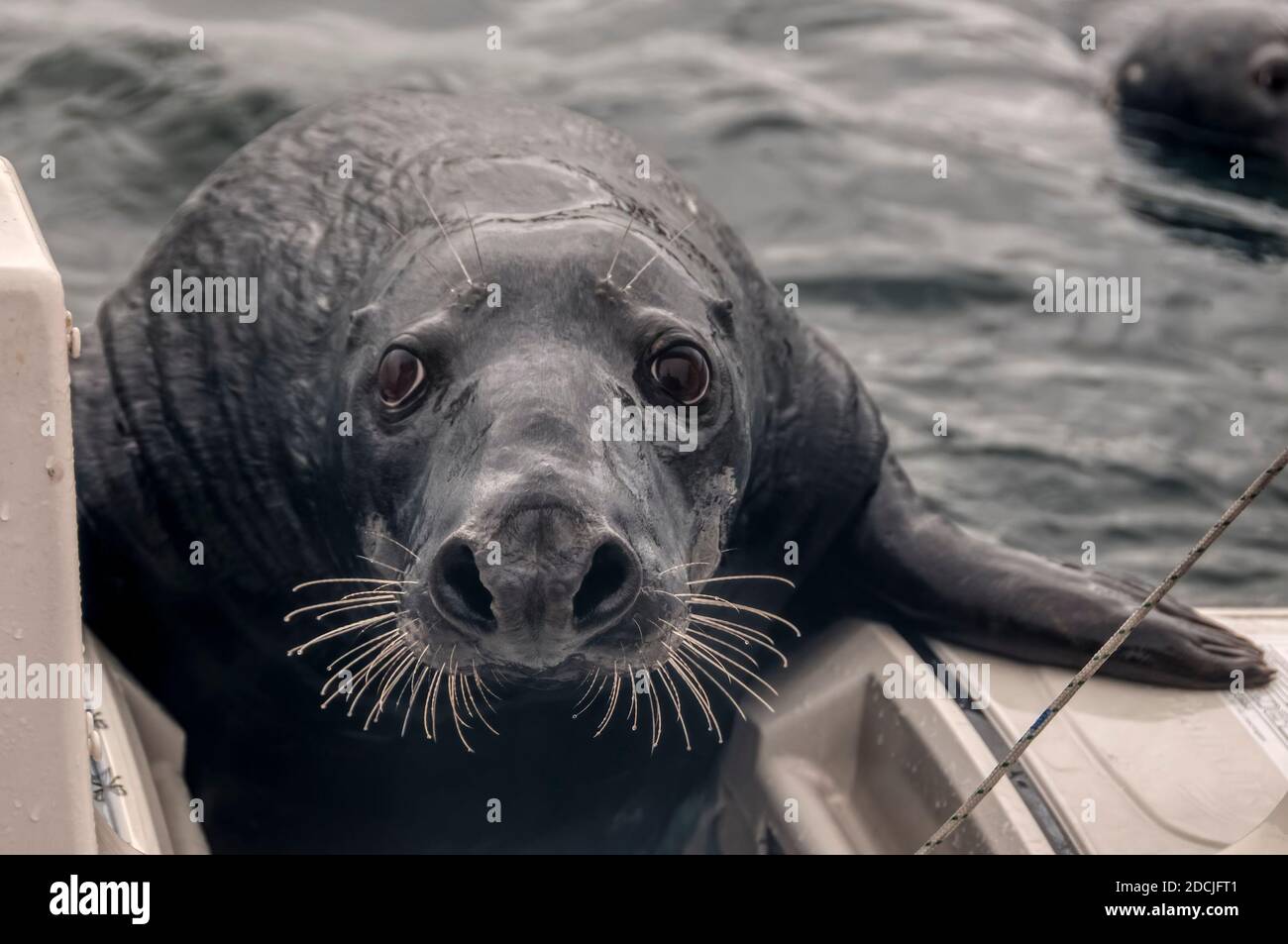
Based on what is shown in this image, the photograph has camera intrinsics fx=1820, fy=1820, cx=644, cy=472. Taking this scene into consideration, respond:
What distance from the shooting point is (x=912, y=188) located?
9094 mm

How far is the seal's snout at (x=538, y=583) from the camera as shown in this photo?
3074 mm

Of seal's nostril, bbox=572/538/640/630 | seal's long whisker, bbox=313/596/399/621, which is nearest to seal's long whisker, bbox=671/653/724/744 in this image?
seal's nostril, bbox=572/538/640/630

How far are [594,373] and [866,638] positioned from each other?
128 cm

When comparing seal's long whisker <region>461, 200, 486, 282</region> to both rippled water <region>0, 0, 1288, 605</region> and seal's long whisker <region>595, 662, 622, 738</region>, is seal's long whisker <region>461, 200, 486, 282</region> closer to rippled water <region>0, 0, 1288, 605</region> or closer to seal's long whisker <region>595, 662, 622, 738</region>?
seal's long whisker <region>595, 662, 622, 738</region>

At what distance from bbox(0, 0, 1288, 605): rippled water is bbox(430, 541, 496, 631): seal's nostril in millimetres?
4133

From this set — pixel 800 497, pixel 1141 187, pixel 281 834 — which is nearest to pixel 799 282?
pixel 1141 187

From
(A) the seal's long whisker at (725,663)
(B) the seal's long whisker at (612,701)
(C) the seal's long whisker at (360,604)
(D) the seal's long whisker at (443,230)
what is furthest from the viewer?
(D) the seal's long whisker at (443,230)

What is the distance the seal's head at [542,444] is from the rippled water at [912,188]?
3.22m

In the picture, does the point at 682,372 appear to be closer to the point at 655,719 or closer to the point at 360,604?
the point at 360,604

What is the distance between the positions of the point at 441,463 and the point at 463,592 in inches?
18.0

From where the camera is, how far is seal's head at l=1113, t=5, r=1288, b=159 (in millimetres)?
10258

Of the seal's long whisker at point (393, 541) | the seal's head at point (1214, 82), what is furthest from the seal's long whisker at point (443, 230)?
the seal's head at point (1214, 82)

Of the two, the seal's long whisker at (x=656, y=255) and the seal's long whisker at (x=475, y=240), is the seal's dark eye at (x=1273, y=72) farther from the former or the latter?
the seal's long whisker at (x=475, y=240)
